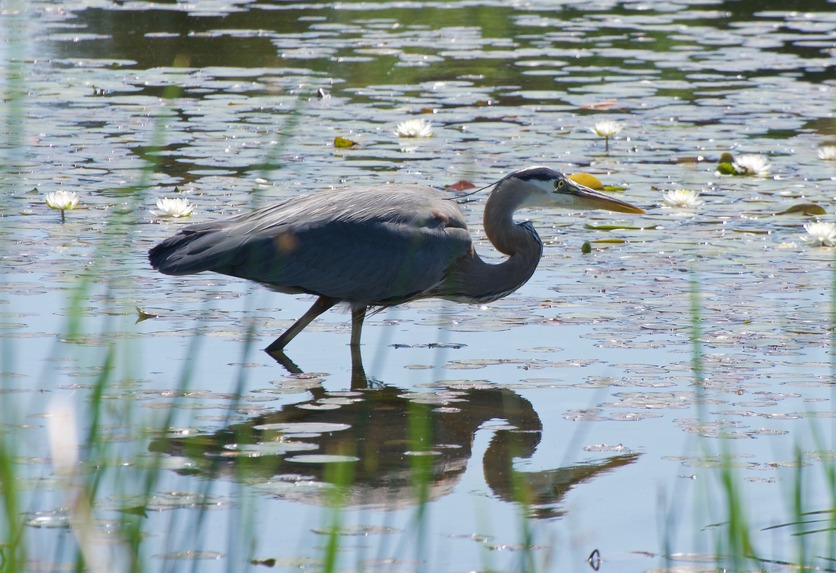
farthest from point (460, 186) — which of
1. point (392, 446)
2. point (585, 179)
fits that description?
point (392, 446)

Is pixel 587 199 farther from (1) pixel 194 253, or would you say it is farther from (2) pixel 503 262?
(1) pixel 194 253

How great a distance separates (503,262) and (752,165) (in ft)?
8.04

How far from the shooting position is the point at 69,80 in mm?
9859

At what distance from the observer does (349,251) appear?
16.7 ft

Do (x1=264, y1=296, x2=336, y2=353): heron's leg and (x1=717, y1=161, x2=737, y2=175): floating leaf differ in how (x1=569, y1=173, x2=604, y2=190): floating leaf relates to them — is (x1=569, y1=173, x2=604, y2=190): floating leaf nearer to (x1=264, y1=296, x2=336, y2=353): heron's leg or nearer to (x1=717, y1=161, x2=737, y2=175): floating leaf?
(x1=717, y1=161, x2=737, y2=175): floating leaf

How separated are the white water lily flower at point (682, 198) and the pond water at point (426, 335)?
0.24 ft

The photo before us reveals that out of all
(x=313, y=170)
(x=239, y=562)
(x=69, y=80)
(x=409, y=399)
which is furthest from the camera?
(x=69, y=80)

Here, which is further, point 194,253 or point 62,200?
point 62,200

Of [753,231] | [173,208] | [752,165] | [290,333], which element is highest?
[752,165]

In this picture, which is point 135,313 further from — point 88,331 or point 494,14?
point 494,14

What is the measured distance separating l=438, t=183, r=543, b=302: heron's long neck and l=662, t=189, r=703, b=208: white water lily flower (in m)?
1.34

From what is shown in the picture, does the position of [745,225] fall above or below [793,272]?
above

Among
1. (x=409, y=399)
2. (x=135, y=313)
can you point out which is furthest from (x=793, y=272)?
(x=135, y=313)

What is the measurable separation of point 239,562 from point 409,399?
1.47 m
